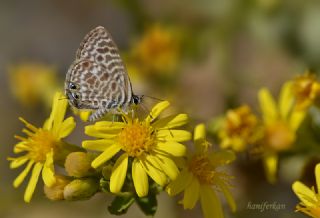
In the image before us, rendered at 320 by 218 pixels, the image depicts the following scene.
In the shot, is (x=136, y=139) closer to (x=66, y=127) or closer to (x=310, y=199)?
(x=66, y=127)

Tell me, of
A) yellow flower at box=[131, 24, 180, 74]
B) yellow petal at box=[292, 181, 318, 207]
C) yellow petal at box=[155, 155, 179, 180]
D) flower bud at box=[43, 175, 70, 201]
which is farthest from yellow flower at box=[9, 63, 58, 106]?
yellow petal at box=[292, 181, 318, 207]

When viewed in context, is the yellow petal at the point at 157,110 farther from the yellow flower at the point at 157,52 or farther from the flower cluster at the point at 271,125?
the yellow flower at the point at 157,52

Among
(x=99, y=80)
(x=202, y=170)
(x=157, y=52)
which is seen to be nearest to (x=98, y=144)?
(x=99, y=80)

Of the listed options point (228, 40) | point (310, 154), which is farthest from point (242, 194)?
point (228, 40)

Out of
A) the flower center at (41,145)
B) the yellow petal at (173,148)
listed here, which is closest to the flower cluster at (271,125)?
the yellow petal at (173,148)

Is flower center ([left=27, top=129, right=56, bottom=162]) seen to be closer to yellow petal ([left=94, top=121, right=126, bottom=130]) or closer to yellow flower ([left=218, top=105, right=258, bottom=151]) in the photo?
yellow petal ([left=94, top=121, right=126, bottom=130])

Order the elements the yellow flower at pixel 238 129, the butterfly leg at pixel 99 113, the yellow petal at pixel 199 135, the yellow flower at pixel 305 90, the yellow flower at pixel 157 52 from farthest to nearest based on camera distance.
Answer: the yellow flower at pixel 157 52 < the yellow flower at pixel 238 129 < the yellow flower at pixel 305 90 < the yellow petal at pixel 199 135 < the butterfly leg at pixel 99 113
